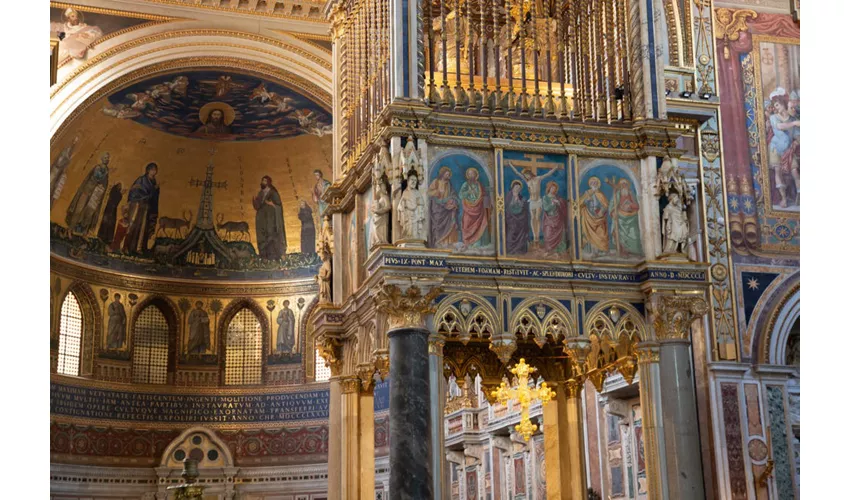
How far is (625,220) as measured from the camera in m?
17.4

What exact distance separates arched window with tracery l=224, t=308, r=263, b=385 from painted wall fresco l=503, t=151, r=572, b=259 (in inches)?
728

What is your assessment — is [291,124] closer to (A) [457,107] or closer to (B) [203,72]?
(B) [203,72]

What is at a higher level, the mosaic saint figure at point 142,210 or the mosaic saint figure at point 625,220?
the mosaic saint figure at point 142,210

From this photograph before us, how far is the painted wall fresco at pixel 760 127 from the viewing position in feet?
72.3

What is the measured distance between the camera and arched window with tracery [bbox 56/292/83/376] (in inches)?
1257

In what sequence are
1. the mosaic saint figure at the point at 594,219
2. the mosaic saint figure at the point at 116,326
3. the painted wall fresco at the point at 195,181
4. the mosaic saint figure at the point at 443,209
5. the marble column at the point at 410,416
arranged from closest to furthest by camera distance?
the marble column at the point at 410,416
the mosaic saint figure at the point at 443,209
the mosaic saint figure at the point at 594,219
the painted wall fresco at the point at 195,181
the mosaic saint figure at the point at 116,326

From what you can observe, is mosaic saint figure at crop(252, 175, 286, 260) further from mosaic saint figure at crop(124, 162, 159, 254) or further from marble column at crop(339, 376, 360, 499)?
marble column at crop(339, 376, 360, 499)

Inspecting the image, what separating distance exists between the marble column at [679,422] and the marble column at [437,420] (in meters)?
3.18

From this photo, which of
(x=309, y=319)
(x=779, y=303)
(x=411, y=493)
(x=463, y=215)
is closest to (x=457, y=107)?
(x=463, y=215)

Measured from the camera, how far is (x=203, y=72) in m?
30.2

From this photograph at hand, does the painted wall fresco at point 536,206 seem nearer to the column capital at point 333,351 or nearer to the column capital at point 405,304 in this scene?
the column capital at point 405,304

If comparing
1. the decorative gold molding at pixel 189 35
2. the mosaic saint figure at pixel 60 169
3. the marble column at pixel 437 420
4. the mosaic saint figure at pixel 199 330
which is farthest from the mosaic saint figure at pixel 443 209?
the mosaic saint figure at pixel 199 330

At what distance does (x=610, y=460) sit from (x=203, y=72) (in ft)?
49.9

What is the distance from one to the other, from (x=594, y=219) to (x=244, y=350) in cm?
1903
